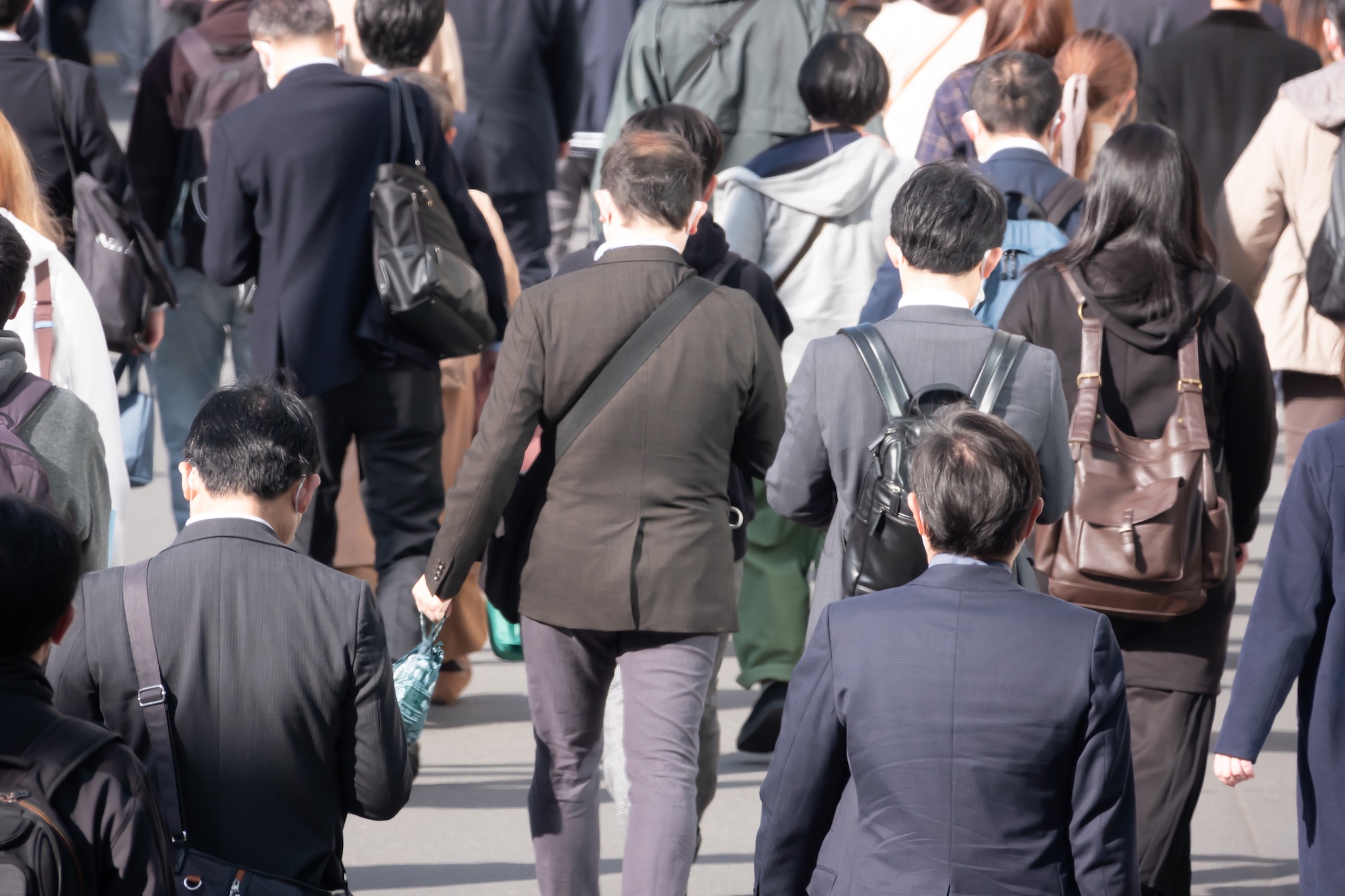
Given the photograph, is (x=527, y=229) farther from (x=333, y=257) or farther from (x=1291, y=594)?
(x=1291, y=594)

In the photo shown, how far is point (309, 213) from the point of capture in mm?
4961

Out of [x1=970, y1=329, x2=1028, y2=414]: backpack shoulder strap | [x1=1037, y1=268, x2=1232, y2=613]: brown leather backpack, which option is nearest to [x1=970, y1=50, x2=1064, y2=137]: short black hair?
[x1=1037, y1=268, x2=1232, y2=613]: brown leather backpack

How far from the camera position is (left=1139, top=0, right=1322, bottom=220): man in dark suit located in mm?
6984

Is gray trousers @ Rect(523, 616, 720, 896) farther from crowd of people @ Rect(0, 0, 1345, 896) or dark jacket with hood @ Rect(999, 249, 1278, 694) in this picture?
dark jacket with hood @ Rect(999, 249, 1278, 694)

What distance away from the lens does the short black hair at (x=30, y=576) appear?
2.23 m

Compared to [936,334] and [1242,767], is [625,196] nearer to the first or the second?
[936,334]

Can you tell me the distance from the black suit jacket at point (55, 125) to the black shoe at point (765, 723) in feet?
8.09

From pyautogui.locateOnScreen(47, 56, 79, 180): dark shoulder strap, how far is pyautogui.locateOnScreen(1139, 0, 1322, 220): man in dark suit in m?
4.09

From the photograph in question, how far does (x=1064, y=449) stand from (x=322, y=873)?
1708mm

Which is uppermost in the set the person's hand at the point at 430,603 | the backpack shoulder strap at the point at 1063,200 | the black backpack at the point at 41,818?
the backpack shoulder strap at the point at 1063,200

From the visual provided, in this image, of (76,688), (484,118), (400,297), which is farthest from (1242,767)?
(484,118)

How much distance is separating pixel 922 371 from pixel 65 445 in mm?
1609

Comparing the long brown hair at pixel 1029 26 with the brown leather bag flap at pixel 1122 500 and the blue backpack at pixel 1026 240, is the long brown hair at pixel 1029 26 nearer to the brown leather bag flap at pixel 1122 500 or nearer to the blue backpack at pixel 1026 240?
the blue backpack at pixel 1026 240

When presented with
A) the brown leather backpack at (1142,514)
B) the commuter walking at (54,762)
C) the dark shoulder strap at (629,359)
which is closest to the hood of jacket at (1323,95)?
the brown leather backpack at (1142,514)
